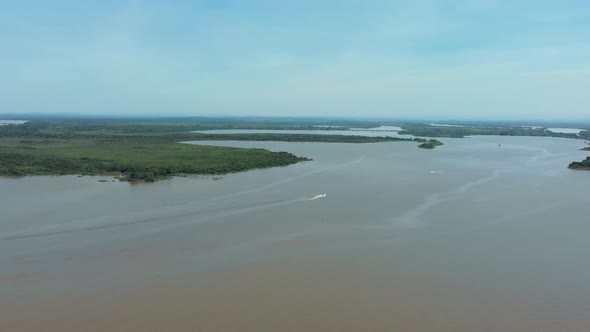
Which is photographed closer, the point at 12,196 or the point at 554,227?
the point at 554,227

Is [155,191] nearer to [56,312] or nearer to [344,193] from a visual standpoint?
[344,193]

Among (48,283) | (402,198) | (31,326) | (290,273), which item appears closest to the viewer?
(31,326)

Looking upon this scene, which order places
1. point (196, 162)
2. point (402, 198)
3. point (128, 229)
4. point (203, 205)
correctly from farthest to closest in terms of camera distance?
point (196, 162)
point (402, 198)
point (203, 205)
point (128, 229)

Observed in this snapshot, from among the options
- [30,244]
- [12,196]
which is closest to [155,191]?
[12,196]

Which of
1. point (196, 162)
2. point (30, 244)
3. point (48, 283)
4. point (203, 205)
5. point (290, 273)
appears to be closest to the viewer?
point (48, 283)

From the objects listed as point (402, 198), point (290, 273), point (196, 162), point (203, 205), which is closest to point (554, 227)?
point (402, 198)

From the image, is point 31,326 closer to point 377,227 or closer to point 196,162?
point 377,227
